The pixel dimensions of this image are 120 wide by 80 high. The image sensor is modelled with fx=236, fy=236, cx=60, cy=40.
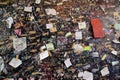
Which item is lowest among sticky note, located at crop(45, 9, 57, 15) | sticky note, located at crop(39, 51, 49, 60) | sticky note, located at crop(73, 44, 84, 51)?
sticky note, located at crop(39, 51, 49, 60)

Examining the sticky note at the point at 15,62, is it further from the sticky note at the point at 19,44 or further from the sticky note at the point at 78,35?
the sticky note at the point at 78,35

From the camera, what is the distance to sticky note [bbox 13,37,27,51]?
2.66 m

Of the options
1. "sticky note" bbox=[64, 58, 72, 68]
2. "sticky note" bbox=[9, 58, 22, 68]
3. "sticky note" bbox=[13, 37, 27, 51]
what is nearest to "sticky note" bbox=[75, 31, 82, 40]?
"sticky note" bbox=[64, 58, 72, 68]

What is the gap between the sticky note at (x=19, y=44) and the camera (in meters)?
2.66

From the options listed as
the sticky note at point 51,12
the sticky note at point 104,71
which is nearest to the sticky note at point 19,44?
the sticky note at point 51,12

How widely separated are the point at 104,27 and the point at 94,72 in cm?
56

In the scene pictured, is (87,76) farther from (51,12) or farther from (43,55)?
(51,12)

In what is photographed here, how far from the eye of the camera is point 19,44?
2.68 m

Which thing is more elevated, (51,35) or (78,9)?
(78,9)

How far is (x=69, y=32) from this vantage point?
275 cm

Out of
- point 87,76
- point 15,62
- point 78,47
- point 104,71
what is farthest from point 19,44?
point 104,71

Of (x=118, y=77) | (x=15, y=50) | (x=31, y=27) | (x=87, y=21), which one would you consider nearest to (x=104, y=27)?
(x=87, y=21)

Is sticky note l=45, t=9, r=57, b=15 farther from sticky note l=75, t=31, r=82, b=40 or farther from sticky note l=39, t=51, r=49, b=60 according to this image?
sticky note l=39, t=51, r=49, b=60

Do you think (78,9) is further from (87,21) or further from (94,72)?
(94,72)
